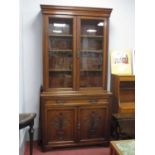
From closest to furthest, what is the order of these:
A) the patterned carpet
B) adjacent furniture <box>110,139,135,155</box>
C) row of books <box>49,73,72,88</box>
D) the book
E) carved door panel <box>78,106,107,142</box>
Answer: adjacent furniture <box>110,139,135,155</box>, the patterned carpet, carved door panel <box>78,106,107,142</box>, row of books <box>49,73,72,88</box>, the book

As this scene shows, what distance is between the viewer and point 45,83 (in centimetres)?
312

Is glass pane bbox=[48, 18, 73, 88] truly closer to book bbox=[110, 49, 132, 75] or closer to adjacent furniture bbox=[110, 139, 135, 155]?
book bbox=[110, 49, 132, 75]

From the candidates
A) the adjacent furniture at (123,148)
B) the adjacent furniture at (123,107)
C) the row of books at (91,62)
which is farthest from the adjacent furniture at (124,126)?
the row of books at (91,62)

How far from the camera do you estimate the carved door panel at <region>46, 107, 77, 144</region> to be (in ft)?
10.1

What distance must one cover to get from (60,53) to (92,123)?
3.94 feet

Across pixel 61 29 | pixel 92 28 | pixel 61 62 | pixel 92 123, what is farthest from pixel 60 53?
pixel 92 123

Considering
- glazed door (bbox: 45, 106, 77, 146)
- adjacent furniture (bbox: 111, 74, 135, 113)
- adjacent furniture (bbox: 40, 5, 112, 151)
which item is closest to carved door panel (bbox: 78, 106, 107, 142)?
adjacent furniture (bbox: 40, 5, 112, 151)

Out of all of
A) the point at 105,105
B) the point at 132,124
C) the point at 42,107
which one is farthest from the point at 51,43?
the point at 132,124

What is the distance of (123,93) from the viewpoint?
3.59 meters

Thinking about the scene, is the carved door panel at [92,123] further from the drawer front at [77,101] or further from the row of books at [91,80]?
the row of books at [91,80]

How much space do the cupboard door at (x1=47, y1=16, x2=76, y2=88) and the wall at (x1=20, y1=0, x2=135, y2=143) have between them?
0.29m

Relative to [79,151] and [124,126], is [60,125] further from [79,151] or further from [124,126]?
[124,126]
